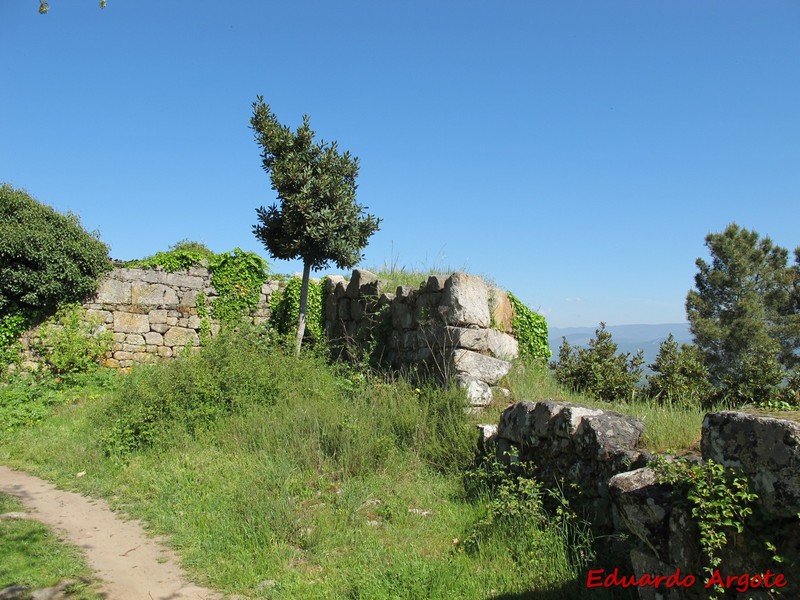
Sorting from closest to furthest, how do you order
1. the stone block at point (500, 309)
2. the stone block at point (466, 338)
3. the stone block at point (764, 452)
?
the stone block at point (764, 452), the stone block at point (466, 338), the stone block at point (500, 309)

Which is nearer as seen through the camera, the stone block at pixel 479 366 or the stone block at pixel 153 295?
the stone block at pixel 479 366

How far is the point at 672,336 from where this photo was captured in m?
6.66

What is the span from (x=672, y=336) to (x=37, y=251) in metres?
12.1

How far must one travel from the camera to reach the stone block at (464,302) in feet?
25.8

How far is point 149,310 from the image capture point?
13.4m

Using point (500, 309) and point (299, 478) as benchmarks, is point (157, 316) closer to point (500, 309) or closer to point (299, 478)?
point (500, 309)

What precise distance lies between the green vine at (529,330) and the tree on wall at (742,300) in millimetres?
13549

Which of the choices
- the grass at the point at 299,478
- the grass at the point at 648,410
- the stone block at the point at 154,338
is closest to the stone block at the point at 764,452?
the grass at the point at 648,410

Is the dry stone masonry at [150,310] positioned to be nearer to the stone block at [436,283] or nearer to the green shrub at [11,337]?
the green shrub at [11,337]

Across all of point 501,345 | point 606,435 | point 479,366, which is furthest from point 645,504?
point 501,345

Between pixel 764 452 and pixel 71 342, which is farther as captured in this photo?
pixel 71 342

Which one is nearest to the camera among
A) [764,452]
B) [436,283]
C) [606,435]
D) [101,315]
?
[764,452]

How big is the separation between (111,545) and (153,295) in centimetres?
940

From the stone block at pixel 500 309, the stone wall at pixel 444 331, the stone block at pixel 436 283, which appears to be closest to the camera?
the stone wall at pixel 444 331
